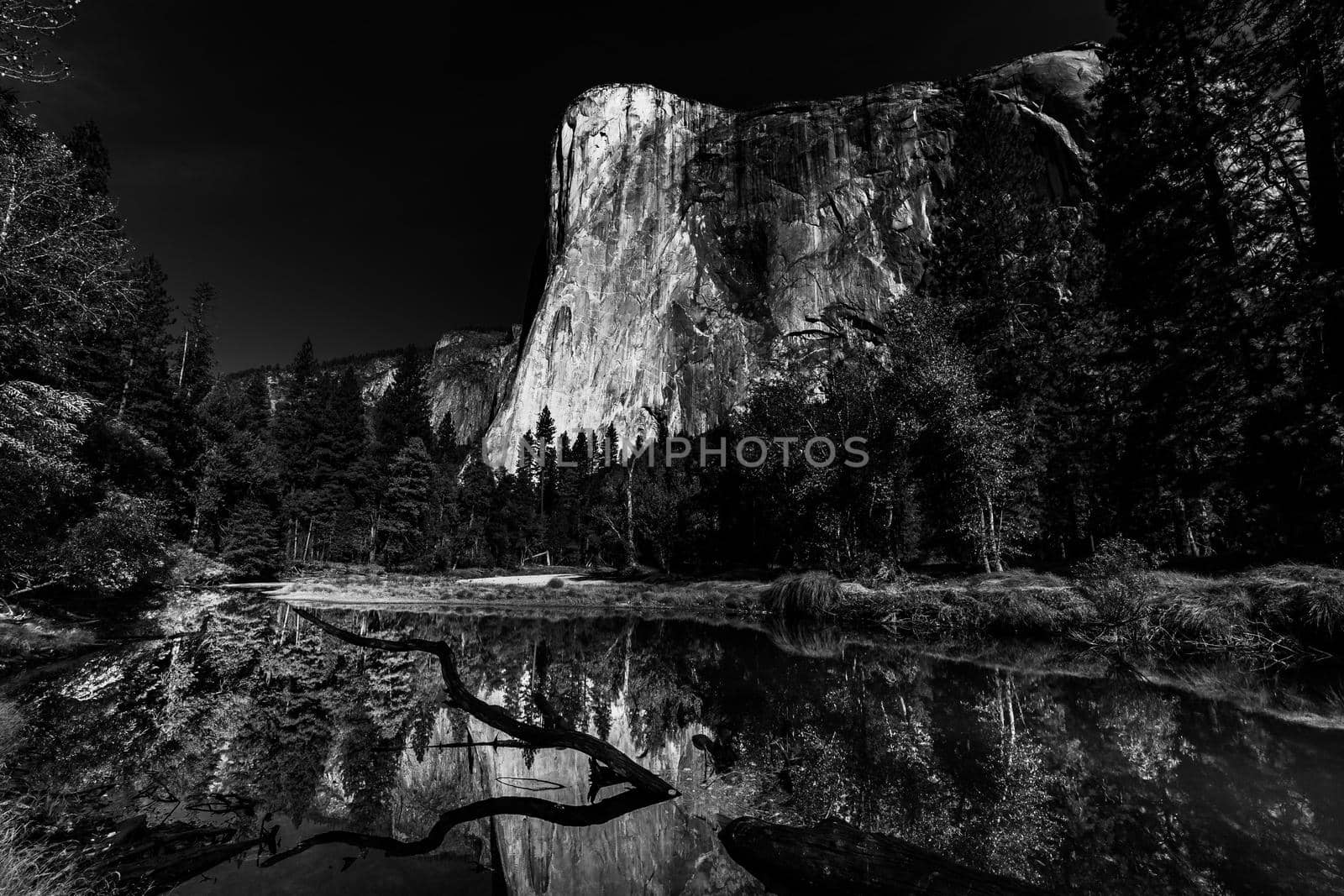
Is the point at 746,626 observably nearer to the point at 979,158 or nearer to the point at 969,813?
the point at 969,813

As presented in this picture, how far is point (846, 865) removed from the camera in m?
3.16

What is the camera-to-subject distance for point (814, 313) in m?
90.9

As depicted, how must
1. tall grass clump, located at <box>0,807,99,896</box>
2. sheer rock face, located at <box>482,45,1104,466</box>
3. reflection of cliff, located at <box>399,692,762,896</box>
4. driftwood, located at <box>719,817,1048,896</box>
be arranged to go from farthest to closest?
sheer rock face, located at <box>482,45,1104,466</box>
reflection of cliff, located at <box>399,692,762,896</box>
driftwood, located at <box>719,817,1048,896</box>
tall grass clump, located at <box>0,807,99,896</box>

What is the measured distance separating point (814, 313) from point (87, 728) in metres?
92.8

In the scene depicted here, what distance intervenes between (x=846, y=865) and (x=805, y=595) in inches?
681

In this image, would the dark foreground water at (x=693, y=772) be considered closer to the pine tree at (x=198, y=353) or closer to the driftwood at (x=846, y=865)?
the driftwood at (x=846, y=865)

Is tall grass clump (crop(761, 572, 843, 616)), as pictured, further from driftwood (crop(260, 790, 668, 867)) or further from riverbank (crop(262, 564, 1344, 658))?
driftwood (crop(260, 790, 668, 867))

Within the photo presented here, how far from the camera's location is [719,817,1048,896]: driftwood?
9.25ft

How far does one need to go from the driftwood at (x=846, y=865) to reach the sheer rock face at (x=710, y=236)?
84140mm

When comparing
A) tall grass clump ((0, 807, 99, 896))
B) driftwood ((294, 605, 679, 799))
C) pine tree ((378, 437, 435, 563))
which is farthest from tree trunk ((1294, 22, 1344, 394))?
pine tree ((378, 437, 435, 563))

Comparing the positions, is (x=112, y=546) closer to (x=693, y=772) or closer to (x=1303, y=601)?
(x=693, y=772)

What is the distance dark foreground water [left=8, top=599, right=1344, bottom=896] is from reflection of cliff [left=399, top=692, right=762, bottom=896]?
0.9 inches

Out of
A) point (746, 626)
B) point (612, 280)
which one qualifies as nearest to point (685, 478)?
point (746, 626)

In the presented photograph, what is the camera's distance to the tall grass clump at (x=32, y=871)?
2602 millimetres
